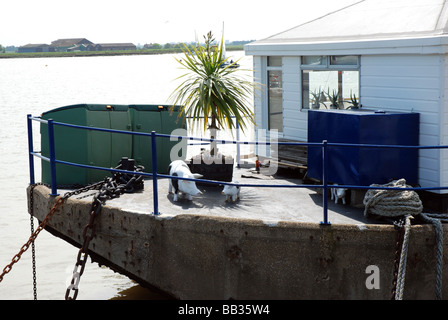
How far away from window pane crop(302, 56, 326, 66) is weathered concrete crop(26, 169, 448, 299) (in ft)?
9.24

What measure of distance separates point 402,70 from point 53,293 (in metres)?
7.29

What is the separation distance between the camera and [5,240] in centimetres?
1586

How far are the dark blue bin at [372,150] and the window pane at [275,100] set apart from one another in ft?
8.70

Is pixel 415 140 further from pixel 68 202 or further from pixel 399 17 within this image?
pixel 68 202

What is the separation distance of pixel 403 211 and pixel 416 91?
2007 millimetres

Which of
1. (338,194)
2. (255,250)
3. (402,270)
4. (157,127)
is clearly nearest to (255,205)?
(338,194)

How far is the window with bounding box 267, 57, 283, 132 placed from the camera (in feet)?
40.0

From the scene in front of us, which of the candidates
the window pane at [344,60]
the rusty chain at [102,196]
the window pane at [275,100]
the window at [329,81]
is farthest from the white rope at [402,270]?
the window pane at [275,100]

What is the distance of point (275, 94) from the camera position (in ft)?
40.7

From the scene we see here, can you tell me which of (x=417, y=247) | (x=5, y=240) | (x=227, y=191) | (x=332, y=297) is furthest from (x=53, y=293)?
(x=417, y=247)

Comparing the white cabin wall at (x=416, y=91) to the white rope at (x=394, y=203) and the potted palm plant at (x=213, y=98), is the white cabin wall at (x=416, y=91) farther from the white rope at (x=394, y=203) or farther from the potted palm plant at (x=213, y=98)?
the potted palm plant at (x=213, y=98)

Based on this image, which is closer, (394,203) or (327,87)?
(394,203)

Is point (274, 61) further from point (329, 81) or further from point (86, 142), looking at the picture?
point (86, 142)

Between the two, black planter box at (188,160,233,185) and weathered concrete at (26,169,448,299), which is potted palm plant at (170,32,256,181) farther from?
weathered concrete at (26,169,448,299)
